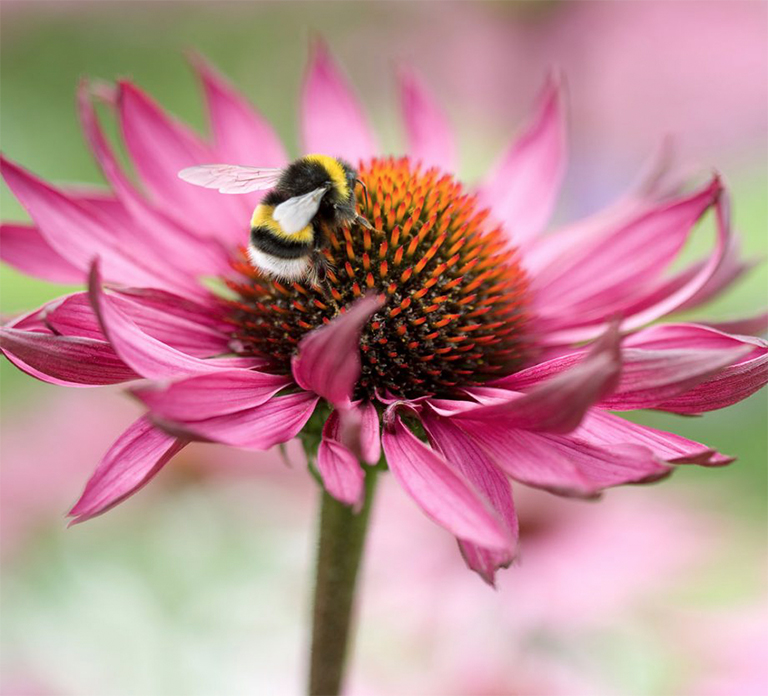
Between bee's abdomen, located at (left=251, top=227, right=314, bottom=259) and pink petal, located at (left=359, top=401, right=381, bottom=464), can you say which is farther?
bee's abdomen, located at (left=251, top=227, right=314, bottom=259)

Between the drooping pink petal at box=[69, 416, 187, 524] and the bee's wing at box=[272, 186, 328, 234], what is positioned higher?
the bee's wing at box=[272, 186, 328, 234]

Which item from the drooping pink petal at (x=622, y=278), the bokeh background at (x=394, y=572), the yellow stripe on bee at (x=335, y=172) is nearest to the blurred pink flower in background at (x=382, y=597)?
the bokeh background at (x=394, y=572)

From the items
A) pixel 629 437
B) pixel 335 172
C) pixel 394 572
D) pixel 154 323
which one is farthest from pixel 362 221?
pixel 394 572

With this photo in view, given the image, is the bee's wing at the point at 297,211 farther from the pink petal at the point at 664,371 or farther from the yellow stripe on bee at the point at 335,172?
the pink petal at the point at 664,371

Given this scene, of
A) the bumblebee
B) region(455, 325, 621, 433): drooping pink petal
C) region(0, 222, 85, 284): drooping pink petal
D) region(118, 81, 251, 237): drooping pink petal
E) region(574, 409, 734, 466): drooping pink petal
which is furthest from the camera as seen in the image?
region(118, 81, 251, 237): drooping pink petal

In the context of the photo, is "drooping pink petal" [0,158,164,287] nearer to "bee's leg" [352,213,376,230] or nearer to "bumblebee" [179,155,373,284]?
"bumblebee" [179,155,373,284]

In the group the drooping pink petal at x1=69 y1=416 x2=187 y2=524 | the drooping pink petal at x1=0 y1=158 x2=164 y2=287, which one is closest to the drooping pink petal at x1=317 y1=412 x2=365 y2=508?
the drooping pink petal at x1=69 y1=416 x2=187 y2=524
